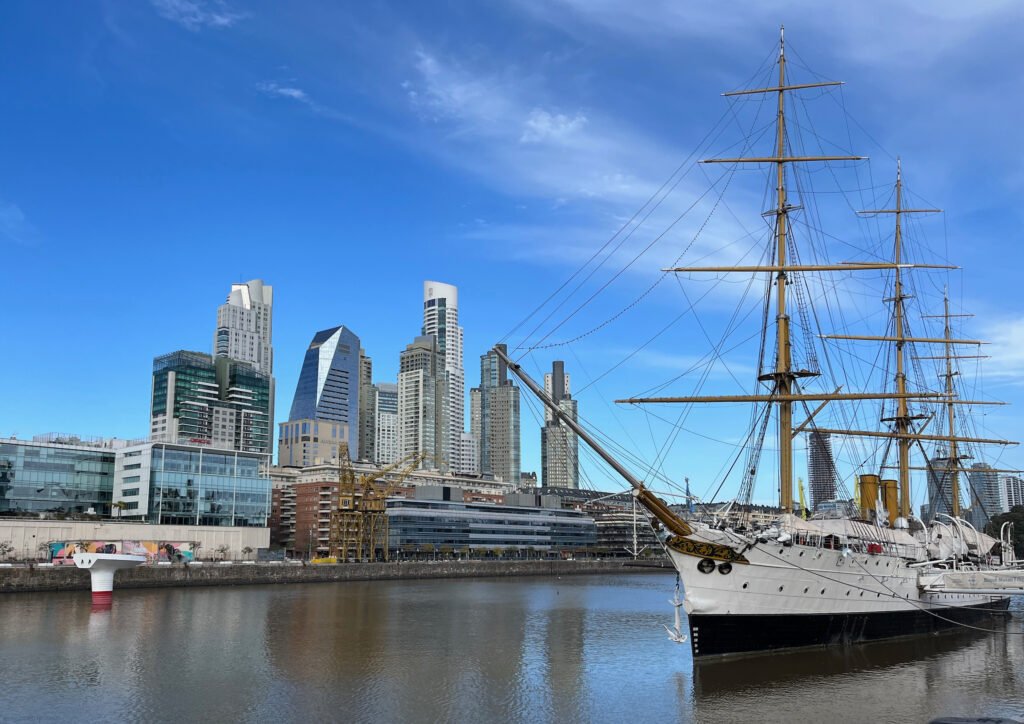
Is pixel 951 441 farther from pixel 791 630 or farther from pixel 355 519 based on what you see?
pixel 355 519

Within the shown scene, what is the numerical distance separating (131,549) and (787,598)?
79826mm

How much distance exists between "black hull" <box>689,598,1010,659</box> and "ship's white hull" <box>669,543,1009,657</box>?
0.14ft

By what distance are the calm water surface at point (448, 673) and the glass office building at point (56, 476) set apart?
156ft

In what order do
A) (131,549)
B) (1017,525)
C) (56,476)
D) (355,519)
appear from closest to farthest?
(131,549) < (56,476) < (1017,525) < (355,519)

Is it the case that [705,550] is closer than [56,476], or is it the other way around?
[705,550]

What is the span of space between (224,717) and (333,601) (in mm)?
49877

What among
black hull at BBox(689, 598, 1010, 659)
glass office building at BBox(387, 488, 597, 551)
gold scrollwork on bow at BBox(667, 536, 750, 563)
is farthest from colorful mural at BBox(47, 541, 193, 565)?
black hull at BBox(689, 598, 1010, 659)

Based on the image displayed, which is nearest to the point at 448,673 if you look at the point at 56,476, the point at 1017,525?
the point at 56,476

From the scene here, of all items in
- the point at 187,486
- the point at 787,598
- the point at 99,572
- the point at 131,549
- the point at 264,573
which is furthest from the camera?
the point at 187,486

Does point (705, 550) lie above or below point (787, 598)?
above

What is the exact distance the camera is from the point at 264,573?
10319 cm

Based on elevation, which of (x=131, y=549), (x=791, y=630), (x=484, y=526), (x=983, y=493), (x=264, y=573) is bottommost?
(x=264, y=573)

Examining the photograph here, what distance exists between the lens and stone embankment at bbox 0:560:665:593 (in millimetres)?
83062

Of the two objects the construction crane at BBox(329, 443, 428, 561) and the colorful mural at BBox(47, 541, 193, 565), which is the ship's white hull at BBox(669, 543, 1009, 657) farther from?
the construction crane at BBox(329, 443, 428, 561)
